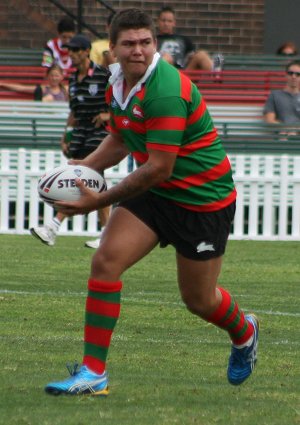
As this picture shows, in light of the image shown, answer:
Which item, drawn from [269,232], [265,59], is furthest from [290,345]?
[265,59]

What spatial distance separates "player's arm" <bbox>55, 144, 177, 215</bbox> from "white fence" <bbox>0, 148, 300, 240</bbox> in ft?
33.9

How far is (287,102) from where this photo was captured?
1853cm

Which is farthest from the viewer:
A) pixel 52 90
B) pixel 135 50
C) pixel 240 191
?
pixel 52 90

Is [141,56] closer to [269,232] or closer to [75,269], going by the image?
[75,269]

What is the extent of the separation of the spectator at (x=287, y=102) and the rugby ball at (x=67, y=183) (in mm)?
11244

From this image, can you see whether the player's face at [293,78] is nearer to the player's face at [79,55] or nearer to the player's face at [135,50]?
the player's face at [79,55]

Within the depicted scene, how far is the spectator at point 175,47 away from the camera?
19.1m

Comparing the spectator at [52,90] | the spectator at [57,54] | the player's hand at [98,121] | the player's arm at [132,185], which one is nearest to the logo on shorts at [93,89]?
the player's hand at [98,121]

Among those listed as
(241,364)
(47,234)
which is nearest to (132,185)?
(241,364)

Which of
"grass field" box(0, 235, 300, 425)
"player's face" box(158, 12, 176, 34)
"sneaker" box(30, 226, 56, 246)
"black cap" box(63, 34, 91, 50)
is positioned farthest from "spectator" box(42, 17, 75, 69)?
"sneaker" box(30, 226, 56, 246)

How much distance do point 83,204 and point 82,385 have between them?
866 mm

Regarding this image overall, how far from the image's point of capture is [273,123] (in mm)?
18625

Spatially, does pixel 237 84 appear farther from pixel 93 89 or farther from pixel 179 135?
pixel 179 135

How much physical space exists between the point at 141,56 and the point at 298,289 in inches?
228
